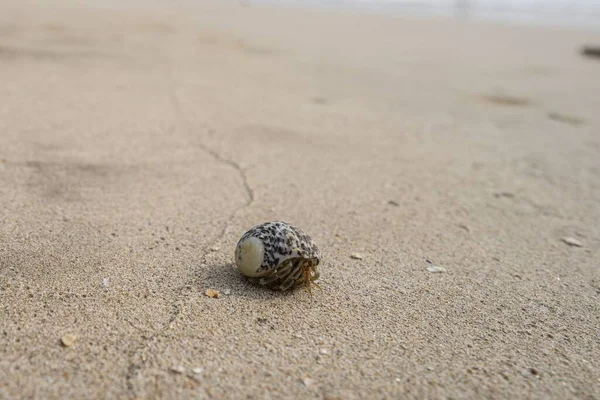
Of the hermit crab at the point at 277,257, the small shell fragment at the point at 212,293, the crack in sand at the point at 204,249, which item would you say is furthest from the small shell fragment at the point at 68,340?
the hermit crab at the point at 277,257

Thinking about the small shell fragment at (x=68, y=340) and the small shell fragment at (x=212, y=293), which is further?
the small shell fragment at (x=212, y=293)

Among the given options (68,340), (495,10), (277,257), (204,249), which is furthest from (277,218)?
(495,10)

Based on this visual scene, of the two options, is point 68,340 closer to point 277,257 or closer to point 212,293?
point 212,293

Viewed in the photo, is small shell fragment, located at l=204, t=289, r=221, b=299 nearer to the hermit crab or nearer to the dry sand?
the dry sand

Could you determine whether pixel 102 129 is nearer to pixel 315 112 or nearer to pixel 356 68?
pixel 315 112

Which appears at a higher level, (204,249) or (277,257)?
(277,257)

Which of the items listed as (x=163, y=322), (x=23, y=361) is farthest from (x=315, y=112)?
(x=23, y=361)

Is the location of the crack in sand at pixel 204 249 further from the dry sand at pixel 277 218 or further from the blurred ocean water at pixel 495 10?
the blurred ocean water at pixel 495 10
